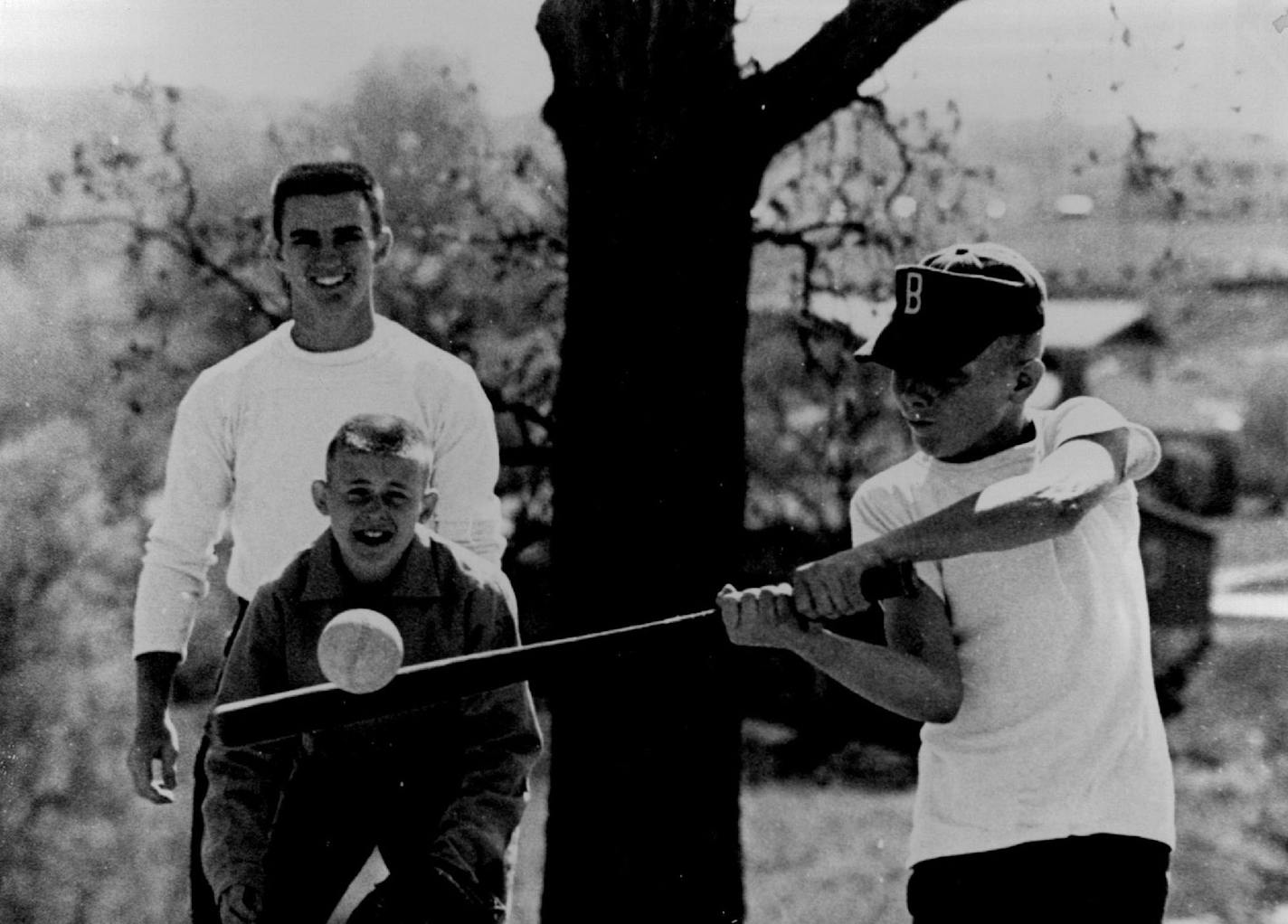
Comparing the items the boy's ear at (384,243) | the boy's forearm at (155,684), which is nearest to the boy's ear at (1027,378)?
the boy's ear at (384,243)

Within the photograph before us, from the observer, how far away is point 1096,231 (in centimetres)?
399

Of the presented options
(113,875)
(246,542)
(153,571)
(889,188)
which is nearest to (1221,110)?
(889,188)

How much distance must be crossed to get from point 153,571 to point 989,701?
1.97 meters

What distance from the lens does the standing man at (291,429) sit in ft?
12.7

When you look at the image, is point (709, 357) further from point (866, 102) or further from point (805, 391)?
point (866, 102)

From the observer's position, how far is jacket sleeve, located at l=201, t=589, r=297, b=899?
3695 mm

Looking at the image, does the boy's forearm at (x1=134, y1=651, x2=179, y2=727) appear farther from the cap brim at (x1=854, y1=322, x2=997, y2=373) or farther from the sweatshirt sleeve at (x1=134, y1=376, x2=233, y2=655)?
the cap brim at (x1=854, y1=322, x2=997, y2=373)

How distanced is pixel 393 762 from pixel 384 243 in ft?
3.91

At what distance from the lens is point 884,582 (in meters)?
2.99

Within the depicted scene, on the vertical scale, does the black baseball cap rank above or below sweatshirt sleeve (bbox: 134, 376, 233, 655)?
above

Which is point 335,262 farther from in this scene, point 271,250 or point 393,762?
point 393,762

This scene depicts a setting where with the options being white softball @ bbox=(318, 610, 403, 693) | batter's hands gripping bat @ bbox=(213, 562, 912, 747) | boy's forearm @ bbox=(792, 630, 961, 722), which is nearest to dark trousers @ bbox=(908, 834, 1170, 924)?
boy's forearm @ bbox=(792, 630, 961, 722)

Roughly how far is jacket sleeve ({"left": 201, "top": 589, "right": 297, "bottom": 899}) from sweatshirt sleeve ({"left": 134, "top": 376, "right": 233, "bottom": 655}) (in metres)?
0.32

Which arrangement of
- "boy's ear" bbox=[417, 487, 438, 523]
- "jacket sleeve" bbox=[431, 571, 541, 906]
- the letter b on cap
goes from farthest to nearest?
"boy's ear" bbox=[417, 487, 438, 523], "jacket sleeve" bbox=[431, 571, 541, 906], the letter b on cap
